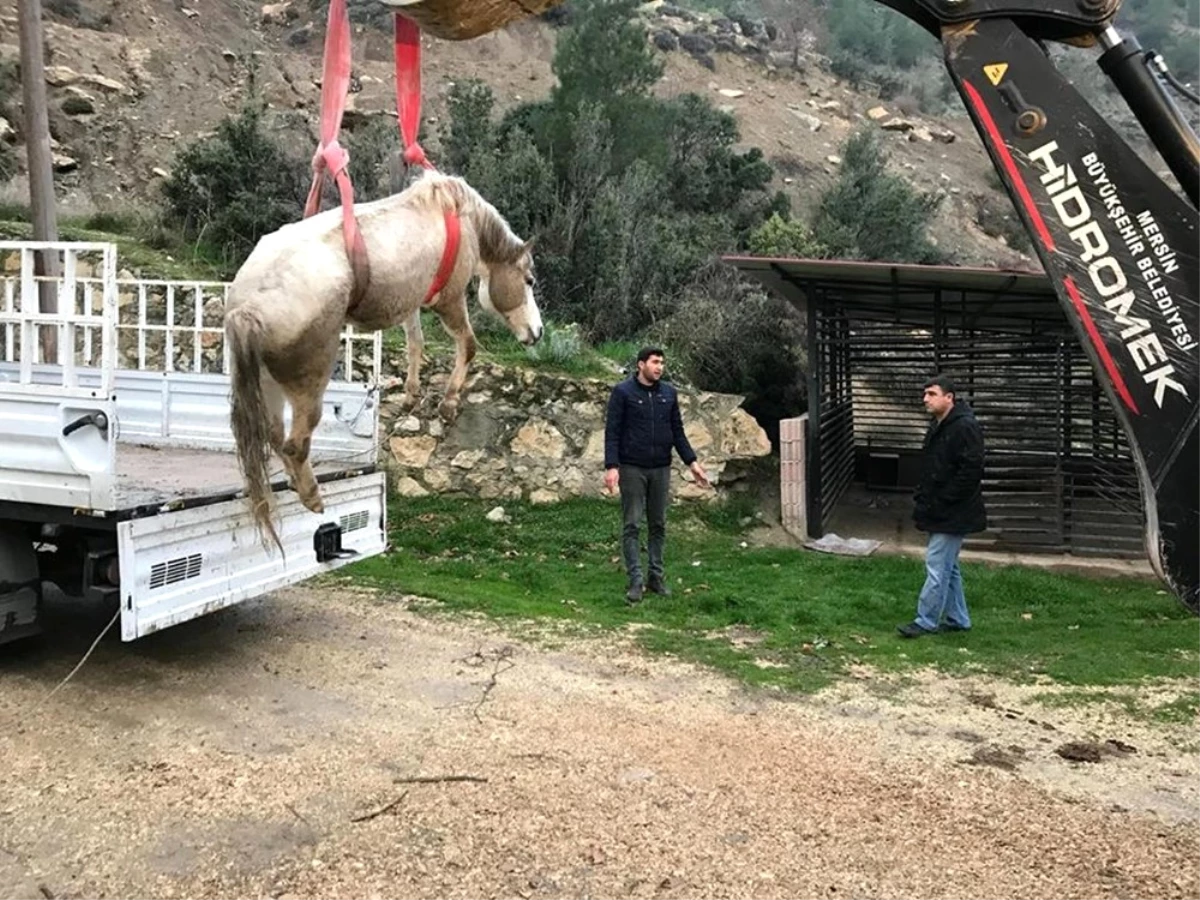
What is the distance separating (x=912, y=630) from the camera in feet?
21.9

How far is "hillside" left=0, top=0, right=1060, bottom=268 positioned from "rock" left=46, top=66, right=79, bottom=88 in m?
0.05

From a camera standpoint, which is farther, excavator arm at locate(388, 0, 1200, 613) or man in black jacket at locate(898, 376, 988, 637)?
man in black jacket at locate(898, 376, 988, 637)

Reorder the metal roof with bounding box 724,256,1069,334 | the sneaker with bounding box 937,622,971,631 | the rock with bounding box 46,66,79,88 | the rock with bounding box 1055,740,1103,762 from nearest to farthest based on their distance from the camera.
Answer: the rock with bounding box 1055,740,1103,762
the sneaker with bounding box 937,622,971,631
the metal roof with bounding box 724,256,1069,334
the rock with bounding box 46,66,79,88

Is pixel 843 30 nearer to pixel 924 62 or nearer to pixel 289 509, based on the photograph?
pixel 924 62

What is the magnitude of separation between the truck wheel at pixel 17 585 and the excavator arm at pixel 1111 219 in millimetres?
3934

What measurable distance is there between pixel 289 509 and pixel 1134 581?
7.33 m

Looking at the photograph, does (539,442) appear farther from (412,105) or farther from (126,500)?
(412,105)

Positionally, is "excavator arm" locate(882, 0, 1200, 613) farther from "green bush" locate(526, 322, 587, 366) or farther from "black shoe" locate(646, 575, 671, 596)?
"green bush" locate(526, 322, 587, 366)

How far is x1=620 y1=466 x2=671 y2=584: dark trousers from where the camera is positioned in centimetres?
740

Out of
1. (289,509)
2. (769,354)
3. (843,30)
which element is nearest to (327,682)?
(289,509)

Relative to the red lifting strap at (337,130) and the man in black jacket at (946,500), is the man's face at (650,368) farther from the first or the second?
the red lifting strap at (337,130)

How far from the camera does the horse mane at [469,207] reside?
2.85m

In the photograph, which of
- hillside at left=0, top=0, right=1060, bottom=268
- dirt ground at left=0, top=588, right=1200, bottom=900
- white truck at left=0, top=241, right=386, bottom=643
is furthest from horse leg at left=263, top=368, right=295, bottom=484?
hillside at left=0, top=0, right=1060, bottom=268

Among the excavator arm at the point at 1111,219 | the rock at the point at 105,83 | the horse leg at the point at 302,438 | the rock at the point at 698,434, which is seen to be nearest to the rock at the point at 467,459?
the rock at the point at 698,434
